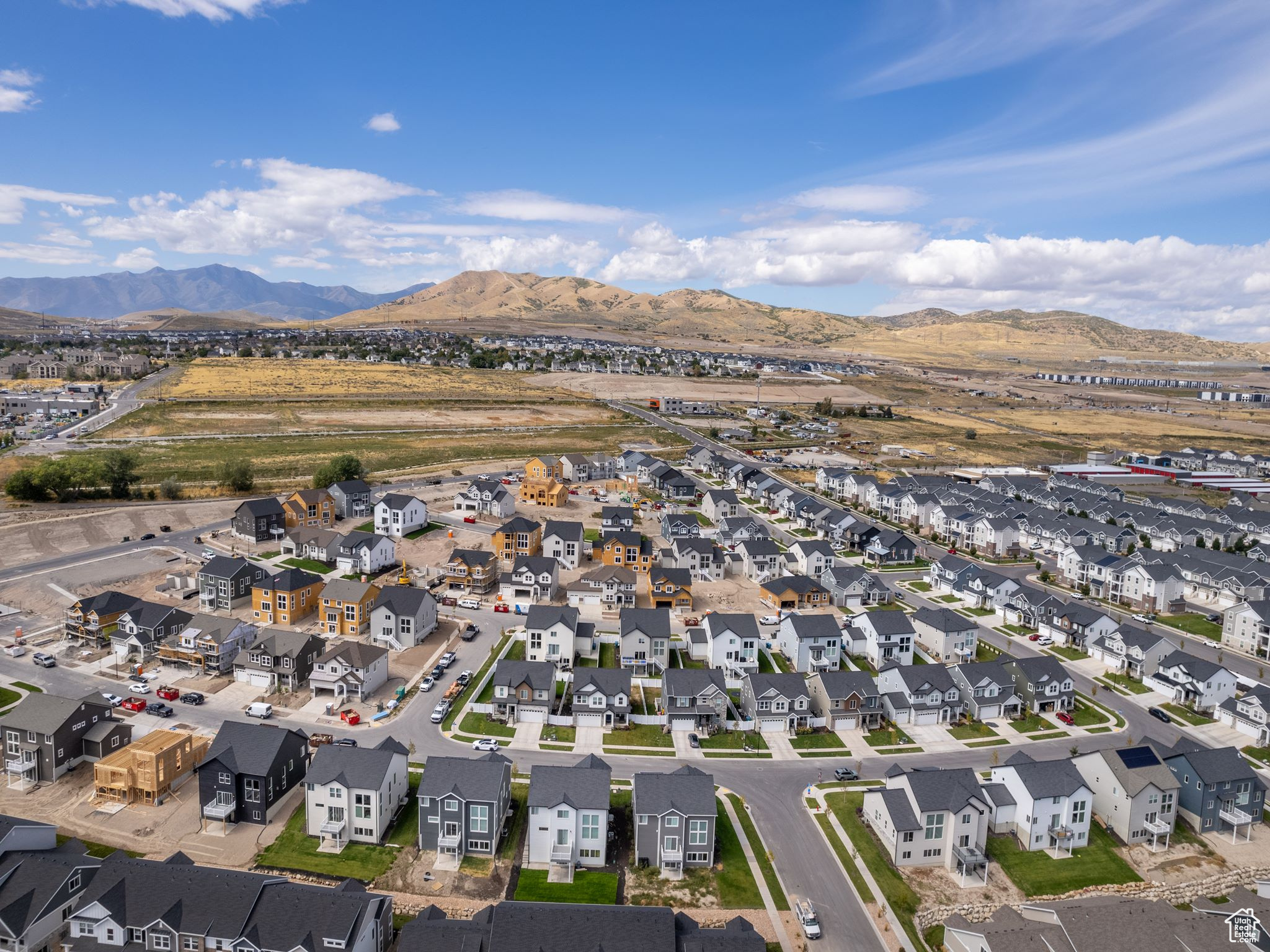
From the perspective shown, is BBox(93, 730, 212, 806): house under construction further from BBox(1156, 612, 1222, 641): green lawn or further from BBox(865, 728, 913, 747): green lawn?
BBox(1156, 612, 1222, 641): green lawn

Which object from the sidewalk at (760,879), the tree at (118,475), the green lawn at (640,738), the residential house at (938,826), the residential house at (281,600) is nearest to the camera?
the sidewalk at (760,879)

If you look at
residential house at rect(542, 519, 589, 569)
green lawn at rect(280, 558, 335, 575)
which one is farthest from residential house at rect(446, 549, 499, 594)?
green lawn at rect(280, 558, 335, 575)

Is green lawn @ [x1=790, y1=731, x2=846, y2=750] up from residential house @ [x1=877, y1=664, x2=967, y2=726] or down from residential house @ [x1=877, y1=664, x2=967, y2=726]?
down

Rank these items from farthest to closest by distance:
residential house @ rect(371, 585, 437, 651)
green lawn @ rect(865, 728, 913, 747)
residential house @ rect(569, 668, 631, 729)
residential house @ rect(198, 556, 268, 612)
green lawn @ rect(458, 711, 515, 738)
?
residential house @ rect(198, 556, 268, 612)
residential house @ rect(371, 585, 437, 651)
residential house @ rect(569, 668, 631, 729)
green lawn @ rect(865, 728, 913, 747)
green lawn @ rect(458, 711, 515, 738)

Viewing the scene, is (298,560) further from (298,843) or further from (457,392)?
(457,392)

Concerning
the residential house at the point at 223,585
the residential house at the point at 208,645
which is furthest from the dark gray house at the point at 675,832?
the residential house at the point at 223,585

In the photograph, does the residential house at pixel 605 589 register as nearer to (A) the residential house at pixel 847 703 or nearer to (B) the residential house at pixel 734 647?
(B) the residential house at pixel 734 647

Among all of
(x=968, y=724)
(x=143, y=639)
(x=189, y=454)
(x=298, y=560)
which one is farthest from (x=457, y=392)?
(x=968, y=724)
